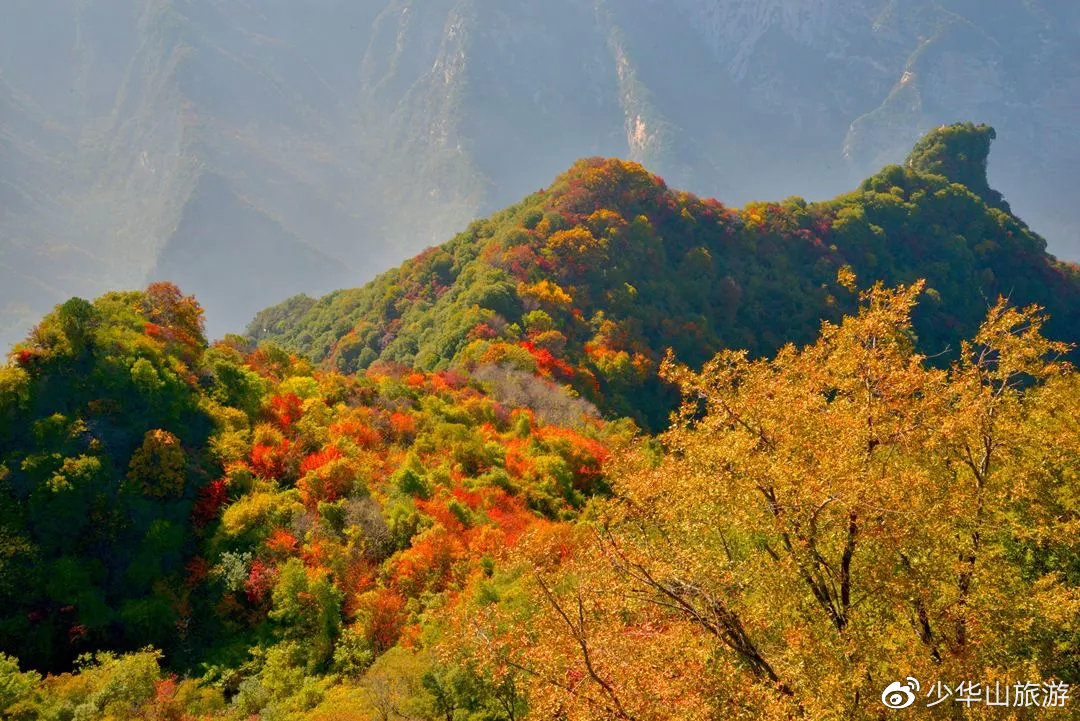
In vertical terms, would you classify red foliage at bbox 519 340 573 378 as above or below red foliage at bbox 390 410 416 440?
above

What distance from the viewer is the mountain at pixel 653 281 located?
50156 millimetres

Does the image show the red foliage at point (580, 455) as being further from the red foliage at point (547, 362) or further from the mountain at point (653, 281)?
the mountain at point (653, 281)

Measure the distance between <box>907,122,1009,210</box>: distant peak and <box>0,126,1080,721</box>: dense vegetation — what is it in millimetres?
62291

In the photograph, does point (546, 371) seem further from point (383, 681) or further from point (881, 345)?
point (881, 345)

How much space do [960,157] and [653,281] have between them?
5882cm

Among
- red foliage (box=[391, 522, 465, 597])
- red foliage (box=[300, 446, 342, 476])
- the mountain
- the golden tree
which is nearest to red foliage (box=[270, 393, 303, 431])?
red foliage (box=[300, 446, 342, 476])

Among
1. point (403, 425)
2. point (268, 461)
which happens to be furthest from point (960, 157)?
point (268, 461)

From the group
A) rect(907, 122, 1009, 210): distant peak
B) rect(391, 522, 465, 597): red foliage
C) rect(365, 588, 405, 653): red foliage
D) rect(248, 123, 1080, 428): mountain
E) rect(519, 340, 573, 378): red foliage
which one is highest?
rect(907, 122, 1009, 210): distant peak

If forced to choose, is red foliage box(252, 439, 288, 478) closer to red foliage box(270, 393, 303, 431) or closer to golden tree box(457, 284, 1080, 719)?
red foliage box(270, 393, 303, 431)

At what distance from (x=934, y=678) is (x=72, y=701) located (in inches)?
765

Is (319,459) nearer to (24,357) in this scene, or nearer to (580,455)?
(24,357)

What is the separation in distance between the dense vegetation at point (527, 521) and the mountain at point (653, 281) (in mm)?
784

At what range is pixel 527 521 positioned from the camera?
26.4 meters

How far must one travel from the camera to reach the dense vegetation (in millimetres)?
8961
